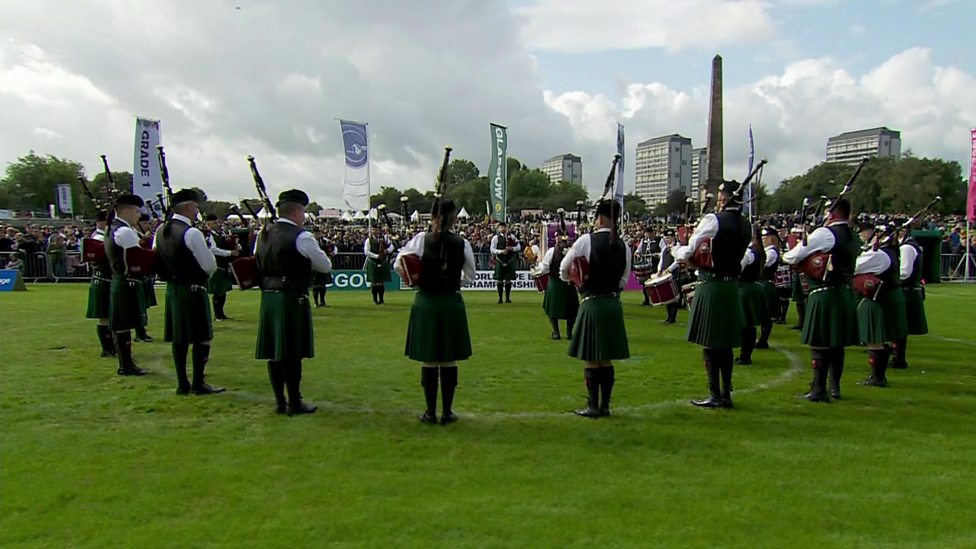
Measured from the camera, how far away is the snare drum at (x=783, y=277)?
12578 millimetres

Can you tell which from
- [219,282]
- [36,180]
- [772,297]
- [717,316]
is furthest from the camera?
[36,180]

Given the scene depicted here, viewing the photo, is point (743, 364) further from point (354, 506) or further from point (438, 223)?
point (354, 506)

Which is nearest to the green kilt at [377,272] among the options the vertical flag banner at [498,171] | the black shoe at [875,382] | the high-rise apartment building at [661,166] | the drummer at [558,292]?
the drummer at [558,292]

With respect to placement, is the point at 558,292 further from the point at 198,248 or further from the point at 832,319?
the point at 198,248

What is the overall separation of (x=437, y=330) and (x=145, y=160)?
20.2m

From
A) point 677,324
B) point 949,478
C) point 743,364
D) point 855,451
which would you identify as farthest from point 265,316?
point 677,324

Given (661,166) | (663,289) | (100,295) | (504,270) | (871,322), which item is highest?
(661,166)

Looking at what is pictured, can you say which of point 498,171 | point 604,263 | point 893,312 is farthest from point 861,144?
point 604,263

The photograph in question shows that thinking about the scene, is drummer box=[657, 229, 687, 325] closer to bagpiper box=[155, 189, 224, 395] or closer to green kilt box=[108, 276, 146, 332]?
bagpiper box=[155, 189, 224, 395]

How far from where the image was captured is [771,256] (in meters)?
11.3

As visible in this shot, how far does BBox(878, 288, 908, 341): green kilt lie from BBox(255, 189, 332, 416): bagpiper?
6.72m

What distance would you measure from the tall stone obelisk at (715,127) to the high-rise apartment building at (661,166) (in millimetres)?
60560

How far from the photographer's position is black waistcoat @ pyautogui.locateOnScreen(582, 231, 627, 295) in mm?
6473

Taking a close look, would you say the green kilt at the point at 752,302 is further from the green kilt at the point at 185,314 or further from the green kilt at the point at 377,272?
the green kilt at the point at 377,272
